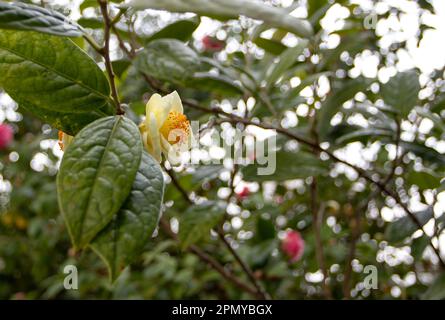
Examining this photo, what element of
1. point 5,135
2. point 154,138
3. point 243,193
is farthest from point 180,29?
point 5,135

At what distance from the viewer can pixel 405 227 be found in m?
0.93

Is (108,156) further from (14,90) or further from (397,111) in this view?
(397,111)

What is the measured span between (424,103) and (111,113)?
0.93 metres

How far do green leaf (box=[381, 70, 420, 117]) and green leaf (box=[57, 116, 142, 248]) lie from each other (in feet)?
1.83

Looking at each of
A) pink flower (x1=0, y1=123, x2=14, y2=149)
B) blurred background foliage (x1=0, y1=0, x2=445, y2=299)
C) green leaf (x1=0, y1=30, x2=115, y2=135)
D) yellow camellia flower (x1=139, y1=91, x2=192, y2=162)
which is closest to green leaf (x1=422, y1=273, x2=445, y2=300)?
blurred background foliage (x1=0, y1=0, x2=445, y2=299)

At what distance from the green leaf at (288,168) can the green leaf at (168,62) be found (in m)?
0.25

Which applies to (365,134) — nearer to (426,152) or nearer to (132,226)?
(426,152)

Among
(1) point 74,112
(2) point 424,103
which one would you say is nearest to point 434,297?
(2) point 424,103

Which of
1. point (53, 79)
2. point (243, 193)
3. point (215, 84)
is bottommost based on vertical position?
point (243, 193)

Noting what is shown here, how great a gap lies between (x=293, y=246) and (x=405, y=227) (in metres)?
0.59

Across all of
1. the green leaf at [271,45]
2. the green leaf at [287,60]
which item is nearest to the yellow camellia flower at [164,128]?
the green leaf at [287,60]

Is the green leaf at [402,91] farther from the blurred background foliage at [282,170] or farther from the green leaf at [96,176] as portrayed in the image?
the green leaf at [96,176]
